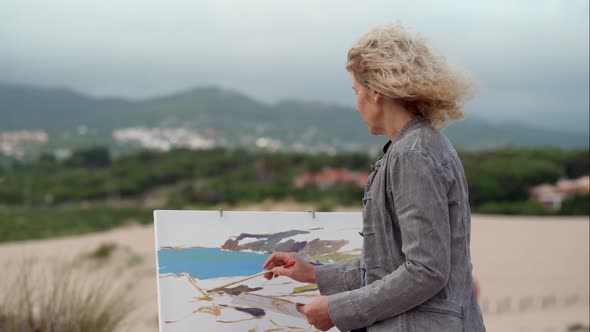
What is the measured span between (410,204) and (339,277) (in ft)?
1.72

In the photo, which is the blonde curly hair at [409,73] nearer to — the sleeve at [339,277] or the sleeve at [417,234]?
the sleeve at [417,234]

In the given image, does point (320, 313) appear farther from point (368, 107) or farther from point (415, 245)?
point (368, 107)

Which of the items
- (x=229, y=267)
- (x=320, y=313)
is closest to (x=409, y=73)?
(x=320, y=313)

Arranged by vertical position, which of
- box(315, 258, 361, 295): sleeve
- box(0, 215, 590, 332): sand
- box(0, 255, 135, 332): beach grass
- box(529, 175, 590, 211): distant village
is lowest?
box(0, 215, 590, 332): sand

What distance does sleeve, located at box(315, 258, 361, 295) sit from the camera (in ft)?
6.90

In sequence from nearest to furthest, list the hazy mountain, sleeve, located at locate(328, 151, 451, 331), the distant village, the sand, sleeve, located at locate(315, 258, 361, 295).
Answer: sleeve, located at locate(328, 151, 451, 331) → sleeve, located at locate(315, 258, 361, 295) → the sand → the distant village → the hazy mountain

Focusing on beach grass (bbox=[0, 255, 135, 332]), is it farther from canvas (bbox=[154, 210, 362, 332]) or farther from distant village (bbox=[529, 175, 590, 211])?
distant village (bbox=[529, 175, 590, 211])

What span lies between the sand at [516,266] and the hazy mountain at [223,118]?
3700 centimetres

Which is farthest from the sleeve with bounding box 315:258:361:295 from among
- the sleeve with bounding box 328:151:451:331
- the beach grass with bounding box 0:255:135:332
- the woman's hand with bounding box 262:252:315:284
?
the beach grass with bounding box 0:255:135:332

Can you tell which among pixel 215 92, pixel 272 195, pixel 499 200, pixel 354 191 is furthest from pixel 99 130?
pixel 499 200

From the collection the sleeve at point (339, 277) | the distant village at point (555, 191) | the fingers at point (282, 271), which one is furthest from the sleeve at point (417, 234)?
the distant village at point (555, 191)

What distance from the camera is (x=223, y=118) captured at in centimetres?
8056

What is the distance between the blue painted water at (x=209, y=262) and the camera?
2.46 metres

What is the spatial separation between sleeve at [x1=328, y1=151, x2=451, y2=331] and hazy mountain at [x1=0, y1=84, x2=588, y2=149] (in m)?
58.4
